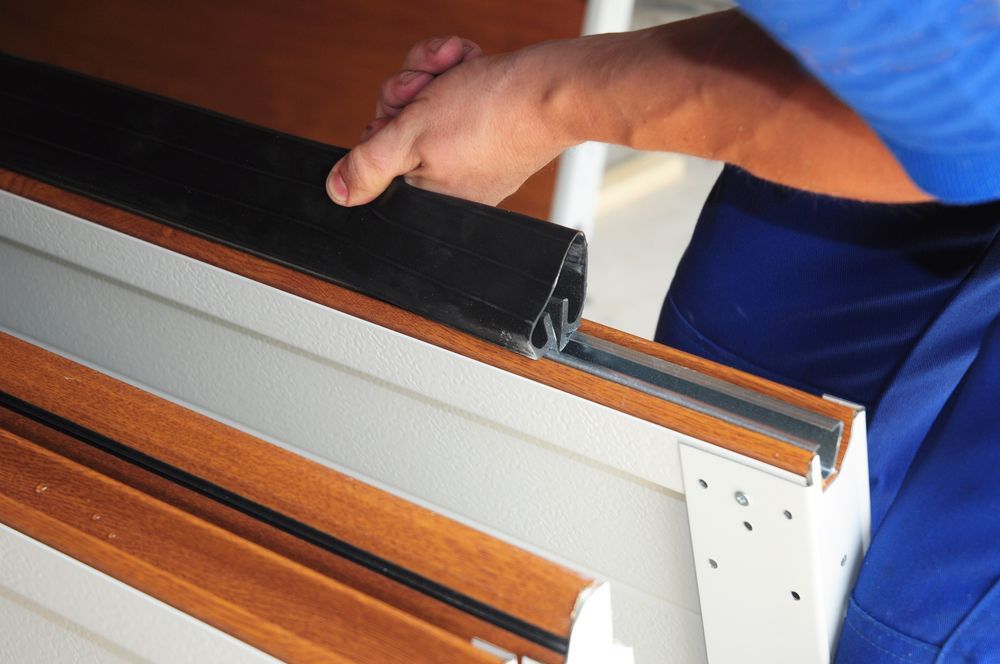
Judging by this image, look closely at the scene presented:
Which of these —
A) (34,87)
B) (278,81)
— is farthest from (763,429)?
(278,81)

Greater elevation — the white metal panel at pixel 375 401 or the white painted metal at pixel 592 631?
the white metal panel at pixel 375 401

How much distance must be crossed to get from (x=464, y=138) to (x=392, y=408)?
18cm

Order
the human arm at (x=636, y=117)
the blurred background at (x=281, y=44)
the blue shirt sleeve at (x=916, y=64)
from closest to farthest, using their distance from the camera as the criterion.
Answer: the blue shirt sleeve at (x=916, y=64) → the human arm at (x=636, y=117) → the blurred background at (x=281, y=44)

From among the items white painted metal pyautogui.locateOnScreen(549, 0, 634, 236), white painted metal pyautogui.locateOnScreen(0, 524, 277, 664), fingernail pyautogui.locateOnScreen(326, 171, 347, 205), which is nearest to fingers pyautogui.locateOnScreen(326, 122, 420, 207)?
fingernail pyautogui.locateOnScreen(326, 171, 347, 205)

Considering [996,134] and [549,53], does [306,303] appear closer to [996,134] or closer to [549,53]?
[549,53]

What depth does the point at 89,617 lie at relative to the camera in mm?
459

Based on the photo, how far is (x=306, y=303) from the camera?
629mm

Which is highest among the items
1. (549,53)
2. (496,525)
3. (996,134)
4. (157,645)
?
(549,53)

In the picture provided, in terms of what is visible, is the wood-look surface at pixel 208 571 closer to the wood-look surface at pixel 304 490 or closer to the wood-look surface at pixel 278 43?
the wood-look surface at pixel 304 490

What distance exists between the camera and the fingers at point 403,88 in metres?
0.73

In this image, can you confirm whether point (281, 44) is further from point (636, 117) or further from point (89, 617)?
point (89, 617)

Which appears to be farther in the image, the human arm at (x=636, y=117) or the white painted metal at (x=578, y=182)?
the white painted metal at (x=578, y=182)

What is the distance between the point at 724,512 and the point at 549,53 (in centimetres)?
29

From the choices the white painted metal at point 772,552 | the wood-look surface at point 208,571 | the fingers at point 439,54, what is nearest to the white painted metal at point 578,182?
the fingers at point 439,54
